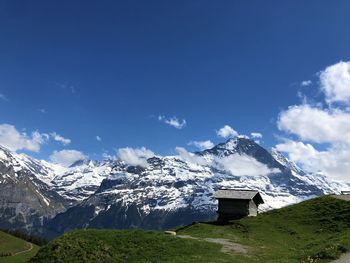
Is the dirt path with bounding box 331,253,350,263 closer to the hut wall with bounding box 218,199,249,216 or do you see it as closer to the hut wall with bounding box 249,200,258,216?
the hut wall with bounding box 218,199,249,216

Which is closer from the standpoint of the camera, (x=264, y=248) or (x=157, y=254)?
(x=157, y=254)

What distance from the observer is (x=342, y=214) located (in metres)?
81.3

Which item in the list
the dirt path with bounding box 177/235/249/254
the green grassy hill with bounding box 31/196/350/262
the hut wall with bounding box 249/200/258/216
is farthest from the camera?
the hut wall with bounding box 249/200/258/216

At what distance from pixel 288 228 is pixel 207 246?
26.4 metres

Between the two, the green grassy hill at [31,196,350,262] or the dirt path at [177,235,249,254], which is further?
the dirt path at [177,235,249,254]

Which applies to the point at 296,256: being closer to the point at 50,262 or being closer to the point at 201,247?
the point at 201,247

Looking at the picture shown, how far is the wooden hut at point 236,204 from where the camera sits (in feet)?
328

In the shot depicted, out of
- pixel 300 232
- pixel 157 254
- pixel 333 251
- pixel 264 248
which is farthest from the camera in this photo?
pixel 300 232

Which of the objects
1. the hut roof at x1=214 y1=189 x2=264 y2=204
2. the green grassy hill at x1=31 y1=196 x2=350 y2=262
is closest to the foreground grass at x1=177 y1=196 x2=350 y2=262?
the green grassy hill at x1=31 y1=196 x2=350 y2=262

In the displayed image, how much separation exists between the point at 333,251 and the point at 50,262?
96.3 feet

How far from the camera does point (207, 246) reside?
55312mm

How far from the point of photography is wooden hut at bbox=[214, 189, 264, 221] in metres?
99.9

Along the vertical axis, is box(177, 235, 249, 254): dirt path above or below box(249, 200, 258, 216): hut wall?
below

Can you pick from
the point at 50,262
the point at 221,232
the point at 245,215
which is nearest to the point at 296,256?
the point at 50,262
